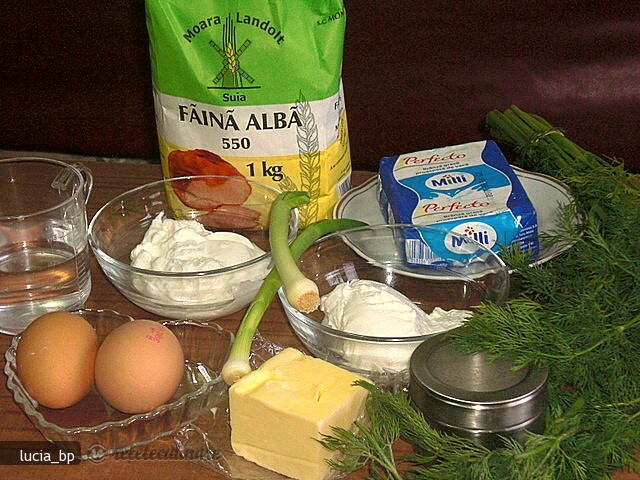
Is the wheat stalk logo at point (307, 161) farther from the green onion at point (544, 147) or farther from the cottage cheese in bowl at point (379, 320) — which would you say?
the green onion at point (544, 147)

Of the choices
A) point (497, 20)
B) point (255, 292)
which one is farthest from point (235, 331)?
point (497, 20)

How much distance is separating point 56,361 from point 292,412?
25 centimetres

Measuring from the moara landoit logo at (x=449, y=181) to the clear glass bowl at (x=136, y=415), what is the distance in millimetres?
335

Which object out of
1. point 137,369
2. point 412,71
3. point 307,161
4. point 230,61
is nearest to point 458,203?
point 307,161

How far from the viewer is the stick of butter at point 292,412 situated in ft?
2.68

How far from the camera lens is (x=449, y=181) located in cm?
118

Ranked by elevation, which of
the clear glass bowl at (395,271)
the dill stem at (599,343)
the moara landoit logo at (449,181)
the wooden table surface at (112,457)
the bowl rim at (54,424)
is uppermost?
the moara landoit logo at (449,181)

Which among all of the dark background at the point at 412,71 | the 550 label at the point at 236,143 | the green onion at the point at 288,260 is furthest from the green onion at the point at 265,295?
the dark background at the point at 412,71

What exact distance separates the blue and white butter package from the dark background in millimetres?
522

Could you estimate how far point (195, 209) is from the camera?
122 cm

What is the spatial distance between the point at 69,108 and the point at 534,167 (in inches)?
39.4

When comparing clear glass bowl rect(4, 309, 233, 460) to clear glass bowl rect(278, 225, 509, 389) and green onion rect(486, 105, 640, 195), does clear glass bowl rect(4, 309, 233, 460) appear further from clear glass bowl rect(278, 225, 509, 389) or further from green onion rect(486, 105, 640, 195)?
green onion rect(486, 105, 640, 195)

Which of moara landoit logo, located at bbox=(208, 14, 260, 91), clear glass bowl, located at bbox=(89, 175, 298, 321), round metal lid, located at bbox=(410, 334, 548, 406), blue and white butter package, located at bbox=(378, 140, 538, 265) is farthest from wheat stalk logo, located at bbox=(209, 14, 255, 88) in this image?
round metal lid, located at bbox=(410, 334, 548, 406)

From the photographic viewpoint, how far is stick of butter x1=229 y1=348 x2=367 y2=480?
82cm
